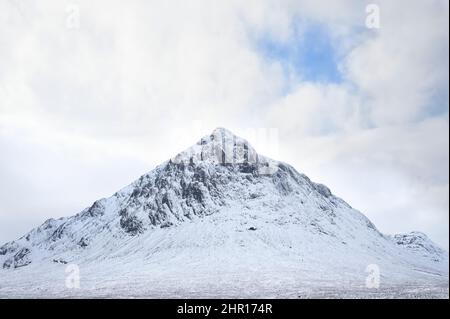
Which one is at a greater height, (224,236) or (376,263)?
(224,236)

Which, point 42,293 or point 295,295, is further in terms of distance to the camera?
point 42,293

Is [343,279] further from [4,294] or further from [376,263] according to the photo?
[4,294]

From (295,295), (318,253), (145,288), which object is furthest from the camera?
(318,253)

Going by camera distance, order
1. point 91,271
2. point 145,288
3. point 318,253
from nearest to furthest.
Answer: point 145,288
point 91,271
point 318,253

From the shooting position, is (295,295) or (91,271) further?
(91,271)

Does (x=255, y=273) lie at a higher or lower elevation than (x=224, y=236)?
lower

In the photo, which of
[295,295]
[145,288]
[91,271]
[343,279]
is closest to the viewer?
[295,295]

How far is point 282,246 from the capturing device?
633ft

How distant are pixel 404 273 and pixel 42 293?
136 metres

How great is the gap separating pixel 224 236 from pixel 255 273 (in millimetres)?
55573

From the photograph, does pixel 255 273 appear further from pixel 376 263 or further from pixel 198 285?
pixel 376 263
